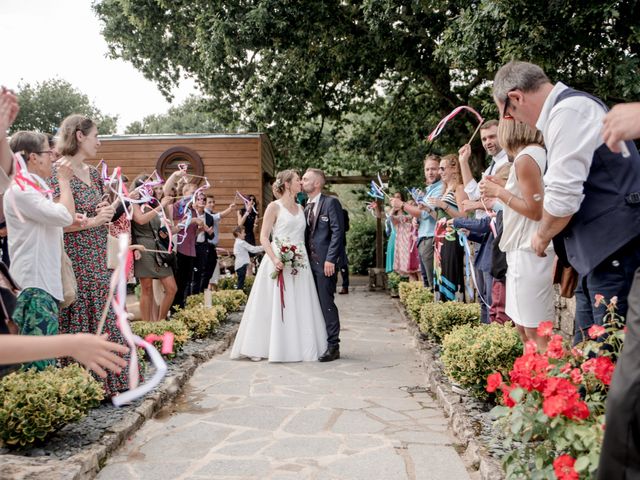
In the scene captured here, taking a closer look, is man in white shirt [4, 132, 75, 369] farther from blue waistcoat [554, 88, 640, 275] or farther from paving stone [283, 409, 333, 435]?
blue waistcoat [554, 88, 640, 275]

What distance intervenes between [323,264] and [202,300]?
3.47 metres

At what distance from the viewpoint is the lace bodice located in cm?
798

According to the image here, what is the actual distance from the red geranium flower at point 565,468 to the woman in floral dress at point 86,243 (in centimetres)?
369

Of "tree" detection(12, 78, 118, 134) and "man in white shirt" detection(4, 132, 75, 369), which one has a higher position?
"tree" detection(12, 78, 118, 134)

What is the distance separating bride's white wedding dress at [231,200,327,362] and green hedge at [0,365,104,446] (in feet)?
11.8

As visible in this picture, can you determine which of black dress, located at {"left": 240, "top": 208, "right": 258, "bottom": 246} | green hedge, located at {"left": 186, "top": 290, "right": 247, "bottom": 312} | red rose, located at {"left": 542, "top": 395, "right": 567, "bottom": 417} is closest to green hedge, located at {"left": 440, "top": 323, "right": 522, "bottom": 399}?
red rose, located at {"left": 542, "top": 395, "right": 567, "bottom": 417}

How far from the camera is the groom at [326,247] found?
25.5ft

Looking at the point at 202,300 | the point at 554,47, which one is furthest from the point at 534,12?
the point at 202,300

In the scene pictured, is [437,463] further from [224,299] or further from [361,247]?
[361,247]

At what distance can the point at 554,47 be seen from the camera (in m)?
8.69

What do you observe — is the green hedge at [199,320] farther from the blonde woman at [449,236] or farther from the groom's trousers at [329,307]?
the blonde woman at [449,236]

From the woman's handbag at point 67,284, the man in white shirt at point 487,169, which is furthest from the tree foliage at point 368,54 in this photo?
the woman's handbag at point 67,284

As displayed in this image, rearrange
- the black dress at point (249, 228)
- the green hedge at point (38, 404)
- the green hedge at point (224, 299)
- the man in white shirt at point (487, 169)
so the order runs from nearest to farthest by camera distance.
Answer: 1. the green hedge at point (38, 404)
2. the man in white shirt at point (487, 169)
3. the green hedge at point (224, 299)
4. the black dress at point (249, 228)

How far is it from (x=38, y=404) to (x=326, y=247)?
4.51 m
